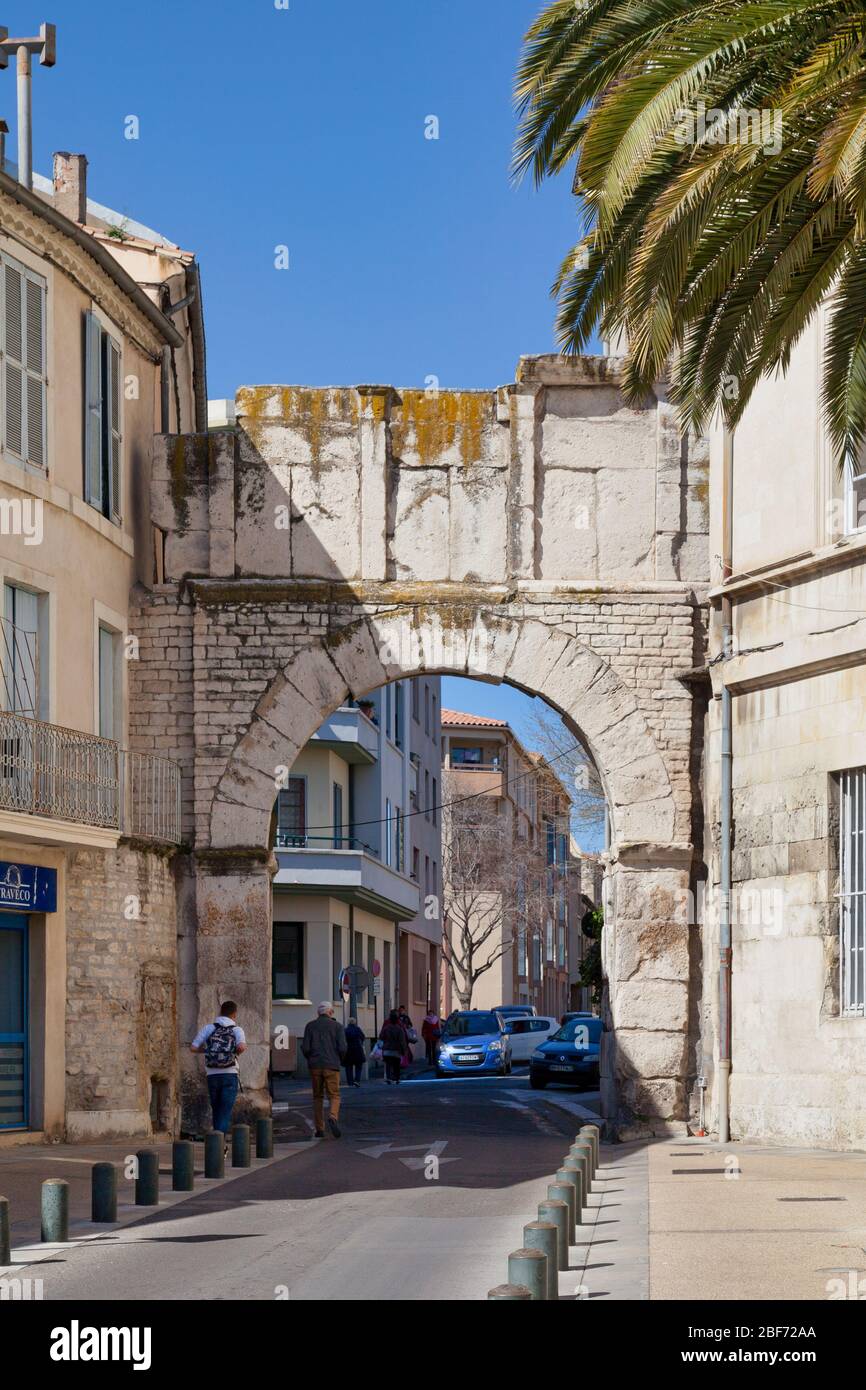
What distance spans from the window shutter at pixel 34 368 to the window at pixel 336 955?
21929 millimetres

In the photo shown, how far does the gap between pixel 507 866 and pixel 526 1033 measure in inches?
874

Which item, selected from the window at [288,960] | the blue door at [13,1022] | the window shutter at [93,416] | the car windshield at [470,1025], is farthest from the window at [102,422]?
the car windshield at [470,1025]

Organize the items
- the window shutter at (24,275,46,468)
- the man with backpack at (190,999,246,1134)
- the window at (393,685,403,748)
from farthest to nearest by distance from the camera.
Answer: the window at (393,685,403,748) → the window shutter at (24,275,46,468) → the man with backpack at (190,999,246,1134)

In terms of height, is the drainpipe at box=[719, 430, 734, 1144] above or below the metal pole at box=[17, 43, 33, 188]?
below

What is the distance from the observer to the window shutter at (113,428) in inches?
805

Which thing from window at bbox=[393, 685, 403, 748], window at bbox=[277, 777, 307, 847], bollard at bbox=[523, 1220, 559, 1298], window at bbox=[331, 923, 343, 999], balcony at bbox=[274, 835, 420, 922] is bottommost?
window at bbox=[331, 923, 343, 999]

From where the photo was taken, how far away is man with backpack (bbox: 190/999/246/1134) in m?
17.3

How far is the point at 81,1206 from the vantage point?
13.5 meters

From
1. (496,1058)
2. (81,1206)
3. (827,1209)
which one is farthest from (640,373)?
(496,1058)

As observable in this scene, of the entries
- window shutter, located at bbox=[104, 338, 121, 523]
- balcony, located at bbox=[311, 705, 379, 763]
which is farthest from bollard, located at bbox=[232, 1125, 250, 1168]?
balcony, located at bbox=[311, 705, 379, 763]

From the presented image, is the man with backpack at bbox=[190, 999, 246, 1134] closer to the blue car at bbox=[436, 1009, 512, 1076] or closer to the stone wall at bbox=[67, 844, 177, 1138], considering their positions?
the stone wall at bbox=[67, 844, 177, 1138]

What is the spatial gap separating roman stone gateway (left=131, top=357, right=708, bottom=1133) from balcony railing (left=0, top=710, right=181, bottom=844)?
1.13ft

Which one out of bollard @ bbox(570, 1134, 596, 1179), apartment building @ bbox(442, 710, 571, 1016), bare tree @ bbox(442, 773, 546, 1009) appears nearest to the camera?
bollard @ bbox(570, 1134, 596, 1179)
